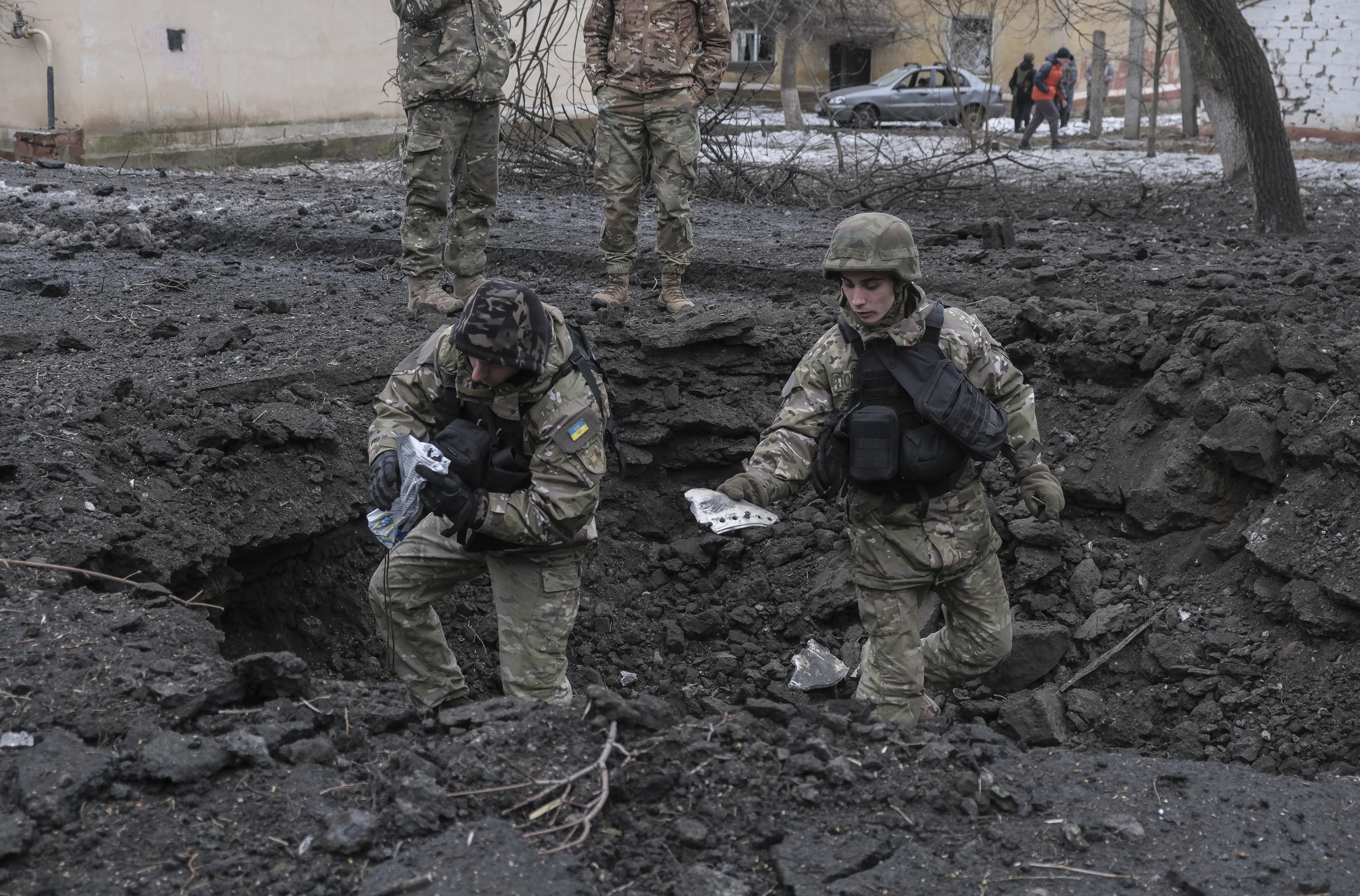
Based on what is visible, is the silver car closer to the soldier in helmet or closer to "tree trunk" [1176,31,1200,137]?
"tree trunk" [1176,31,1200,137]

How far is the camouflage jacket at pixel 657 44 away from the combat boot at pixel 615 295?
0.96 m

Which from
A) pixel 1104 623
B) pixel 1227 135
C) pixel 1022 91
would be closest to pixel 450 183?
pixel 1104 623

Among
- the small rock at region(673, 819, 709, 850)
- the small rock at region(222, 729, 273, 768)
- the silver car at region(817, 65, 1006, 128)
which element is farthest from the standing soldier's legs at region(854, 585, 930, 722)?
the silver car at region(817, 65, 1006, 128)

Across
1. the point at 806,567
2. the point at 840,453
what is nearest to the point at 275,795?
the point at 840,453

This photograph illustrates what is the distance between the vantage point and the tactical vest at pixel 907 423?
11.0 feet

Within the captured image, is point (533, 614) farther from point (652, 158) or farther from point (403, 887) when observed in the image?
point (652, 158)

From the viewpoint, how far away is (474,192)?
5.86 metres

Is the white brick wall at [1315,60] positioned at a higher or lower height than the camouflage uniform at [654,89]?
higher

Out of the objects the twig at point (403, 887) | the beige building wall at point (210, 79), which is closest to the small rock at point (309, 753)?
the twig at point (403, 887)

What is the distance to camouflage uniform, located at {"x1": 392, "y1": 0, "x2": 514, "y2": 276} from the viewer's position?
5.46m

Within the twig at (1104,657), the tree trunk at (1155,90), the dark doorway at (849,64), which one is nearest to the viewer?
the twig at (1104,657)

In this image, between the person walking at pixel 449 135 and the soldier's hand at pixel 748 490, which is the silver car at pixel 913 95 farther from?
the soldier's hand at pixel 748 490

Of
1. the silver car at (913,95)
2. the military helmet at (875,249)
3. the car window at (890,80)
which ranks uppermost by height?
the car window at (890,80)

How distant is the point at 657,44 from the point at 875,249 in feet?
8.96
